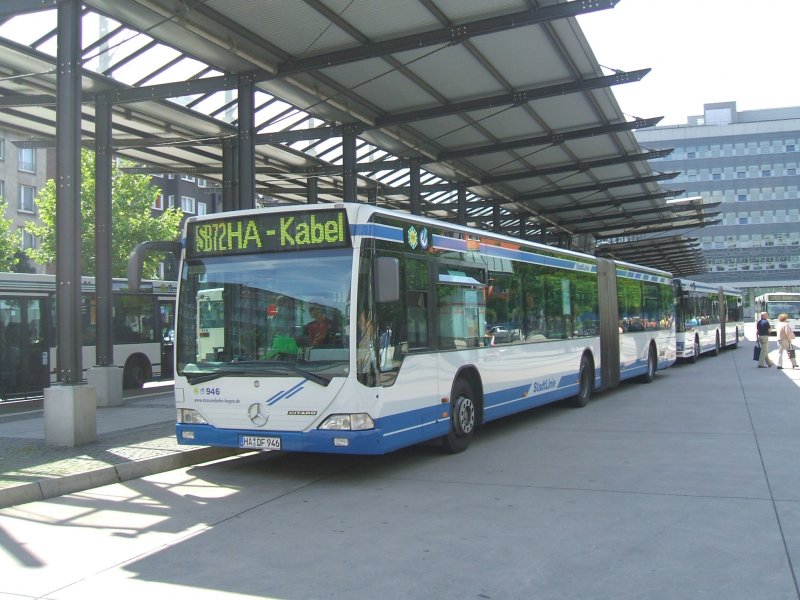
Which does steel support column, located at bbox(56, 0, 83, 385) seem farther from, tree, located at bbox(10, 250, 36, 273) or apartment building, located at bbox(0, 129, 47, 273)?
apartment building, located at bbox(0, 129, 47, 273)

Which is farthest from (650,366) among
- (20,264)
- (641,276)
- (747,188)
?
(747,188)

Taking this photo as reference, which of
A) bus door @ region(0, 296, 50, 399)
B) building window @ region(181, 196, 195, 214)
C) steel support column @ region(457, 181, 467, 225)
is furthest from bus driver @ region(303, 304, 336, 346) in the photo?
building window @ region(181, 196, 195, 214)

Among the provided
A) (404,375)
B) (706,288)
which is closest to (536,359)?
(404,375)

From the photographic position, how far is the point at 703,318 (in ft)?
96.6

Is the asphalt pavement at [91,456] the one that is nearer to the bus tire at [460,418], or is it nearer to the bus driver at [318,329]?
the bus driver at [318,329]

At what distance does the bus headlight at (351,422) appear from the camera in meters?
7.74

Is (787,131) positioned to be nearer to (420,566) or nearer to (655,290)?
(655,290)

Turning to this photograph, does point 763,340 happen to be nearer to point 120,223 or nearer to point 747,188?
point 120,223

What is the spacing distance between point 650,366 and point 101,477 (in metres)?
15.0

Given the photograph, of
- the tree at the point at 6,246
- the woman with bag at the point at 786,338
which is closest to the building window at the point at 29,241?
the tree at the point at 6,246

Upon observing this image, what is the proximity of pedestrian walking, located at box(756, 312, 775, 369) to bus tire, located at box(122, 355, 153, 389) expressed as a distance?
1759 centimetres

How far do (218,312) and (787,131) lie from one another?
368ft

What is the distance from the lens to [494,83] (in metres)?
15.2

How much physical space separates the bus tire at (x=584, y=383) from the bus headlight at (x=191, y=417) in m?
8.32
